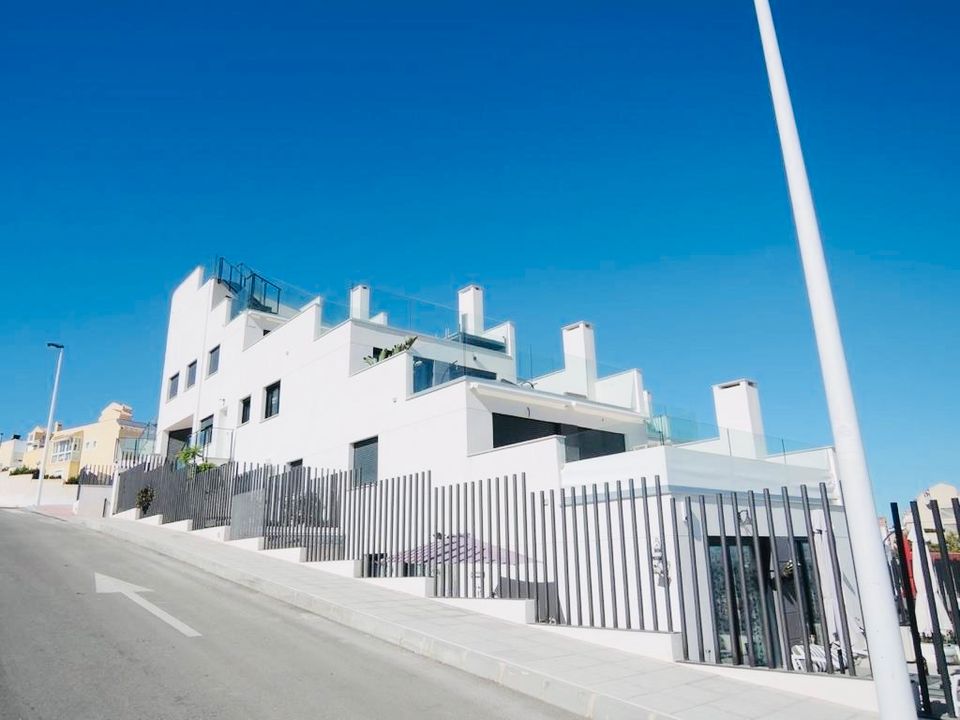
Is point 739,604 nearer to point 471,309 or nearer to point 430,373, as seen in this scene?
point 430,373

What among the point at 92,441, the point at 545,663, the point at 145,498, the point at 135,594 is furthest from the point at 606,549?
the point at 92,441

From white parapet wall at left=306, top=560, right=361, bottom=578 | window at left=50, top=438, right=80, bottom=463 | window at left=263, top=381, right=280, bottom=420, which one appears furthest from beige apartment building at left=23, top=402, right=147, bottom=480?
white parapet wall at left=306, top=560, right=361, bottom=578

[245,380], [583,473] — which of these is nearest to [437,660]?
[583,473]

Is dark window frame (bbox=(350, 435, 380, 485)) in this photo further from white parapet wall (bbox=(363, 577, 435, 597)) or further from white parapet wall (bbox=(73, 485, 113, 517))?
white parapet wall (bbox=(73, 485, 113, 517))

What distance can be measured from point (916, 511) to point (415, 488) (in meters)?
7.75

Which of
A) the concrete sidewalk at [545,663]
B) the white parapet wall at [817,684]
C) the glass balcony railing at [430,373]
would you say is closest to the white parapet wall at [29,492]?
the glass balcony railing at [430,373]

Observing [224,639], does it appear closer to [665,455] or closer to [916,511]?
[916,511]

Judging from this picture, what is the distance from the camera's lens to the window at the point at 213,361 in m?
29.8

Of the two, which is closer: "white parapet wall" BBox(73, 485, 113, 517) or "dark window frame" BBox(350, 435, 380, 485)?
"dark window frame" BBox(350, 435, 380, 485)

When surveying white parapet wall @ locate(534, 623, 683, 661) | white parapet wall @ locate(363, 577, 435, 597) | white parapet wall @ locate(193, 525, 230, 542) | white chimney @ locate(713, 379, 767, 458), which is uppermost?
white chimney @ locate(713, 379, 767, 458)

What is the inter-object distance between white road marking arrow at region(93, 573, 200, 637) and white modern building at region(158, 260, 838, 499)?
760 cm

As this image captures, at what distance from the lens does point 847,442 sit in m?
4.97

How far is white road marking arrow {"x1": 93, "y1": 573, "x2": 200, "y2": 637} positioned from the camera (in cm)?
755

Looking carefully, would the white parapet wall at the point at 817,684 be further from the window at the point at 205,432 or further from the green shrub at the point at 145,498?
the window at the point at 205,432
